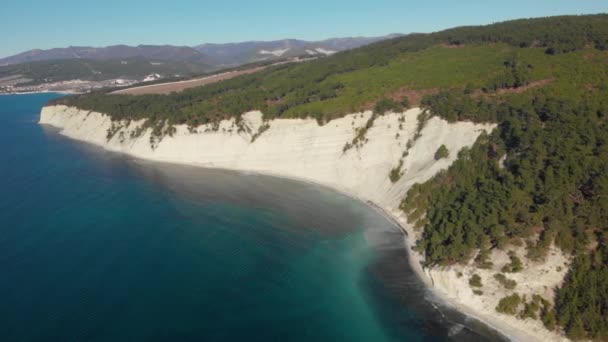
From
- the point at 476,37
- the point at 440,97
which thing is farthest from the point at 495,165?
the point at 476,37

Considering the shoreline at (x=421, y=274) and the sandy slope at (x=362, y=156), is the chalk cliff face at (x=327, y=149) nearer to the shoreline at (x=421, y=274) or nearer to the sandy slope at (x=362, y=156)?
the sandy slope at (x=362, y=156)

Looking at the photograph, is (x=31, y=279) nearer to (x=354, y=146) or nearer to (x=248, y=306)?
(x=248, y=306)

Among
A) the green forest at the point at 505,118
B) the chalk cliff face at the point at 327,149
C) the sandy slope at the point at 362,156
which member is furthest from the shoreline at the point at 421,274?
the green forest at the point at 505,118

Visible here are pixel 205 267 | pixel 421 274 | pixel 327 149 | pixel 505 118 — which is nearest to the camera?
pixel 421 274

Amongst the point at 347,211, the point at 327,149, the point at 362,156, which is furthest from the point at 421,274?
the point at 327,149

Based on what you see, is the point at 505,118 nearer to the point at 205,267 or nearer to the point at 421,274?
the point at 421,274

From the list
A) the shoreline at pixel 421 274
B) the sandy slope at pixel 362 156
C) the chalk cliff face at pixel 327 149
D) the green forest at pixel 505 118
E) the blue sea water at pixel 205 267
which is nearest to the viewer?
the shoreline at pixel 421 274
